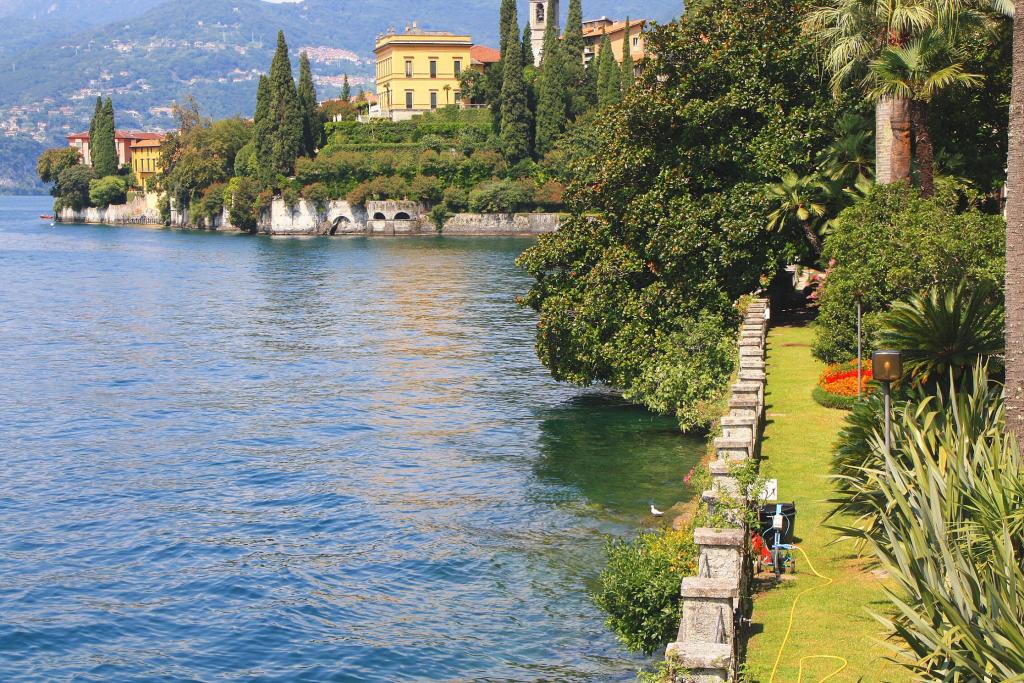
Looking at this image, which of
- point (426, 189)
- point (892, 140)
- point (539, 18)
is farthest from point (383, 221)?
point (892, 140)

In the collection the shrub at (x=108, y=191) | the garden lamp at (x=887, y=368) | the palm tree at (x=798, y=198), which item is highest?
the shrub at (x=108, y=191)

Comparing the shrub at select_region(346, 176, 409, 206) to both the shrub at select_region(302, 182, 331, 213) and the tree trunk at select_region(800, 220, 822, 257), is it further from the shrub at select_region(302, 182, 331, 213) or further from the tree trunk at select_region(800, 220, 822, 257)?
the tree trunk at select_region(800, 220, 822, 257)

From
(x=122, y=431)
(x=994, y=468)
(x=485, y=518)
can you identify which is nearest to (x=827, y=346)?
(x=485, y=518)

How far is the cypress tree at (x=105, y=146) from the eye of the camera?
176125 mm

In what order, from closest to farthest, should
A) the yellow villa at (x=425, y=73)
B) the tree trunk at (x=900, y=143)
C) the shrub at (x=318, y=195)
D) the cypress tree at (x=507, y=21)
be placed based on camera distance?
1. the tree trunk at (x=900, y=143)
2. the cypress tree at (x=507, y=21)
3. the shrub at (x=318, y=195)
4. the yellow villa at (x=425, y=73)

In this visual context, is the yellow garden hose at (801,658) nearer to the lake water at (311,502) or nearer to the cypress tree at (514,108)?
the lake water at (311,502)

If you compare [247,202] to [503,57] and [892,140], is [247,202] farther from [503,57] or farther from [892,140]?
[892,140]

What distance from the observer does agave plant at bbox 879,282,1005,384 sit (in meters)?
17.8

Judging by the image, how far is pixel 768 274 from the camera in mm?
34000

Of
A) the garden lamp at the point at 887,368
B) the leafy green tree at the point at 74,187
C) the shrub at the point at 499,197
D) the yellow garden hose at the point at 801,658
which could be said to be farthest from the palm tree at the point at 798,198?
the leafy green tree at the point at 74,187

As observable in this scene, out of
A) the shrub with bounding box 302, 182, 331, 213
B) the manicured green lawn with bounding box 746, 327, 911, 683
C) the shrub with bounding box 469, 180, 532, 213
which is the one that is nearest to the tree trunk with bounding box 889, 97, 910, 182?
the manicured green lawn with bounding box 746, 327, 911, 683

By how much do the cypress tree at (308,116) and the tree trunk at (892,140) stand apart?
10659 centimetres

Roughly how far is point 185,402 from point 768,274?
18.2 m

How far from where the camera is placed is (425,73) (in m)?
152
